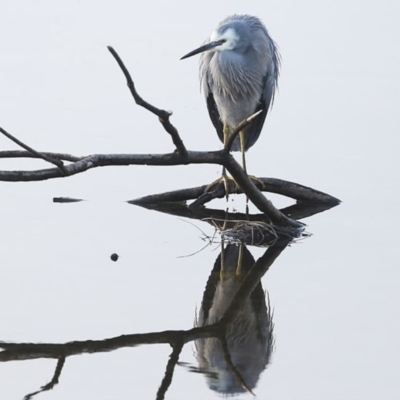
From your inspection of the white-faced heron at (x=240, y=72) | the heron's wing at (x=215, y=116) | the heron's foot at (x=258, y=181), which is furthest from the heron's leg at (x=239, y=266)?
the heron's wing at (x=215, y=116)

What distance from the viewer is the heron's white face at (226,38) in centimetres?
897

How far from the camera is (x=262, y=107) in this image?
949cm

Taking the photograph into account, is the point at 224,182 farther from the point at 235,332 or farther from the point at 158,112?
the point at 158,112

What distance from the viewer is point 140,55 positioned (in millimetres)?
13086

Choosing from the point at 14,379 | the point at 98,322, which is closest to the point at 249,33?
the point at 98,322

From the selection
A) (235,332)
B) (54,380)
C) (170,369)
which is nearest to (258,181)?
(235,332)

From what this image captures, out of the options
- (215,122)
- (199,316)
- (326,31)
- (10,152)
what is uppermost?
(326,31)

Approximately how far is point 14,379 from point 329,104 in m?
6.20

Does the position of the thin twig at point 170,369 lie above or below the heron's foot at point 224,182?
below

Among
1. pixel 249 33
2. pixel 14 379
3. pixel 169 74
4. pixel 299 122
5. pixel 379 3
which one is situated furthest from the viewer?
pixel 379 3

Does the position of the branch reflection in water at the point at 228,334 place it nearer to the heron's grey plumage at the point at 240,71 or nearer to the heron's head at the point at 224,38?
the heron's grey plumage at the point at 240,71

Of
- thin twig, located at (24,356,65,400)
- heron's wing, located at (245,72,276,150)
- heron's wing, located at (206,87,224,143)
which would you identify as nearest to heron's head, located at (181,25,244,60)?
heron's wing, located at (245,72,276,150)

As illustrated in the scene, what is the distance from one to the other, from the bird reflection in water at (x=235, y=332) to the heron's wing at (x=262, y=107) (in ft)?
4.10

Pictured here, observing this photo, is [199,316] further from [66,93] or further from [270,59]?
[66,93]
